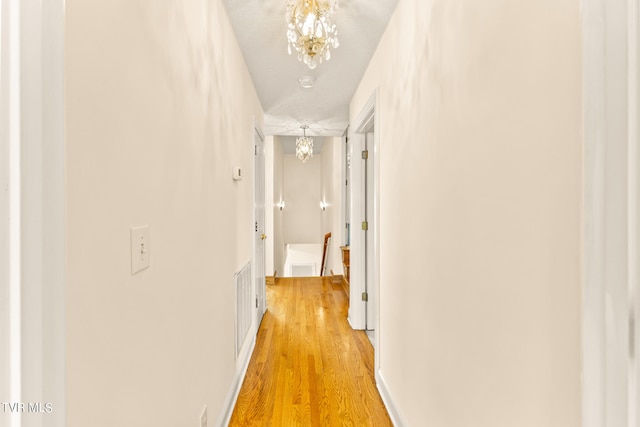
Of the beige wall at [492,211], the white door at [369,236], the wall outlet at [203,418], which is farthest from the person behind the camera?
the white door at [369,236]

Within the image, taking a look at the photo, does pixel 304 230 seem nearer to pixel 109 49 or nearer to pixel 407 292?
pixel 407 292

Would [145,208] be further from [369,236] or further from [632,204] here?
[369,236]

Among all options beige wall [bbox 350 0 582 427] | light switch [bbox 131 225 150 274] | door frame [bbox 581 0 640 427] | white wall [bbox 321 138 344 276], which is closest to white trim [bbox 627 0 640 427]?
door frame [bbox 581 0 640 427]

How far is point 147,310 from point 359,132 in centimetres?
266

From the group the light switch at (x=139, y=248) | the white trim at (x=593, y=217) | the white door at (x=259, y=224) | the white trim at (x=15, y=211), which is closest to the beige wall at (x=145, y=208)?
the light switch at (x=139, y=248)

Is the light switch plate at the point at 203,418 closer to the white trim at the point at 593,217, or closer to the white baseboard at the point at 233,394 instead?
the white baseboard at the point at 233,394

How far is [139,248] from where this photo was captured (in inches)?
35.9

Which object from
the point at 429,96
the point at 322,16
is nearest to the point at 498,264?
the point at 429,96

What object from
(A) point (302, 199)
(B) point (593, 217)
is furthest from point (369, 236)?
(A) point (302, 199)

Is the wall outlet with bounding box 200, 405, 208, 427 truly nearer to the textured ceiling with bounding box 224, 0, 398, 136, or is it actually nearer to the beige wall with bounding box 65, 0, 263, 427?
the beige wall with bounding box 65, 0, 263, 427

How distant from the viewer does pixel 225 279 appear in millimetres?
1946

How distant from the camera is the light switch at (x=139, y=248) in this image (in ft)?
2.89

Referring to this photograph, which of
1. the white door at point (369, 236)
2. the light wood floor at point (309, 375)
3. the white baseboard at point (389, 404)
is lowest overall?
the light wood floor at point (309, 375)

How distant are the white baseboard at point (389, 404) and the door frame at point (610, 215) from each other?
136cm
